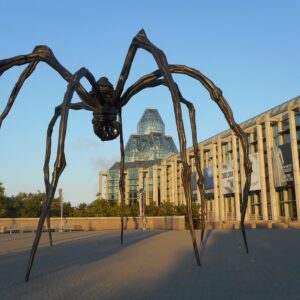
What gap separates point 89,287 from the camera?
3938mm

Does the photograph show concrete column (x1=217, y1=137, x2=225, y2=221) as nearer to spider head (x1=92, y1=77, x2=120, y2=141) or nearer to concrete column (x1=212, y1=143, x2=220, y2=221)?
concrete column (x1=212, y1=143, x2=220, y2=221)

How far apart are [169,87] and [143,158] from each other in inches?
3128

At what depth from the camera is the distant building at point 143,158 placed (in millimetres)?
70125

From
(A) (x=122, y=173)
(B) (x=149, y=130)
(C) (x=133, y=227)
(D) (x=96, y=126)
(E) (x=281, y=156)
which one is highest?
(B) (x=149, y=130)

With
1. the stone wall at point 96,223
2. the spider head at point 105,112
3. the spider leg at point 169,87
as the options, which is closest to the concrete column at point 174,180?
the stone wall at point 96,223

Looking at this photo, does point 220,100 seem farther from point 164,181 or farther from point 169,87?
point 164,181

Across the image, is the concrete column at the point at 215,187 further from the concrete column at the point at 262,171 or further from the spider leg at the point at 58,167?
the spider leg at the point at 58,167

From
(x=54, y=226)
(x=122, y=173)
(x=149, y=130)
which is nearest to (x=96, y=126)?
(x=122, y=173)

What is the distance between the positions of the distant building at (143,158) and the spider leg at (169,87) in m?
60.6

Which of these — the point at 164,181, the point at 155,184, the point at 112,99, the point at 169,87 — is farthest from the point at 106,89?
the point at 155,184

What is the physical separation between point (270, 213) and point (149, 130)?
180 ft

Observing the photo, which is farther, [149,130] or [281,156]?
[149,130]

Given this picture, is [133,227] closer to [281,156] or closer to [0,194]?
[281,156]

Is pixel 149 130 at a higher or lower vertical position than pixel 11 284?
higher
